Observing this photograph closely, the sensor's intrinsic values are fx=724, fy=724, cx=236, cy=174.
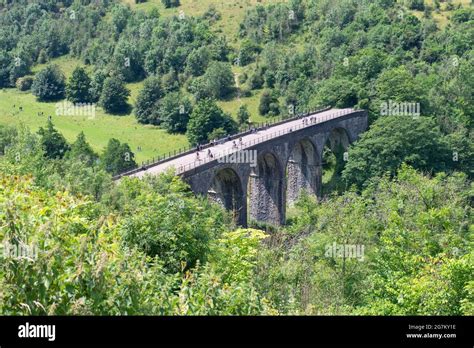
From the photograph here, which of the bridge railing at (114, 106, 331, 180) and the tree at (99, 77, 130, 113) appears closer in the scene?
the bridge railing at (114, 106, 331, 180)

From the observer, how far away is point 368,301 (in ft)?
97.8

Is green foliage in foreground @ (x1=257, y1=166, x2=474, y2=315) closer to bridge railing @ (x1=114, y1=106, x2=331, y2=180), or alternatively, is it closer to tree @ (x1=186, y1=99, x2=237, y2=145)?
bridge railing @ (x1=114, y1=106, x2=331, y2=180)

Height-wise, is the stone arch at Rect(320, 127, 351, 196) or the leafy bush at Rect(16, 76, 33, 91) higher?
the leafy bush at Rect(16, 76, 33, 91)

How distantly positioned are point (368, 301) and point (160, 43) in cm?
10172

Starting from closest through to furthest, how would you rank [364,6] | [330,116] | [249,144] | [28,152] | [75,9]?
[28,152] < [249,144] < [330,116] < [364,6] < [75,9]

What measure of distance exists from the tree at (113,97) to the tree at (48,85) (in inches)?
431

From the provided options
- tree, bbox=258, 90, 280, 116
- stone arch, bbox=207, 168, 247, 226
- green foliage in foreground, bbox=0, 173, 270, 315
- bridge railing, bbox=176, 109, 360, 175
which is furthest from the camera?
tree, bbox=258, 90, 280, 116

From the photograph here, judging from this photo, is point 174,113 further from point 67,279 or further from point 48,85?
point 67,279

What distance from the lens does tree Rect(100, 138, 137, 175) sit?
77.7m

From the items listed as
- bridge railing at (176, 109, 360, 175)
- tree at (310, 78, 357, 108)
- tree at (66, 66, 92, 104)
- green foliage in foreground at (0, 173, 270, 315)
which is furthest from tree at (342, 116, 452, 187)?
green foliage in foreground at (0, 173, 270, 315)

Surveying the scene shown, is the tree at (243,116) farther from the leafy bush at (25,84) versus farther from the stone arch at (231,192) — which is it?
the leafy bush at (25,84)

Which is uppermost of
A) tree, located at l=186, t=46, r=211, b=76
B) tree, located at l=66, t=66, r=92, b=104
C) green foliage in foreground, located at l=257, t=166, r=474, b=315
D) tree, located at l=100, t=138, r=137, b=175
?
tree, located at l=186, t=46, r=211, b=76
